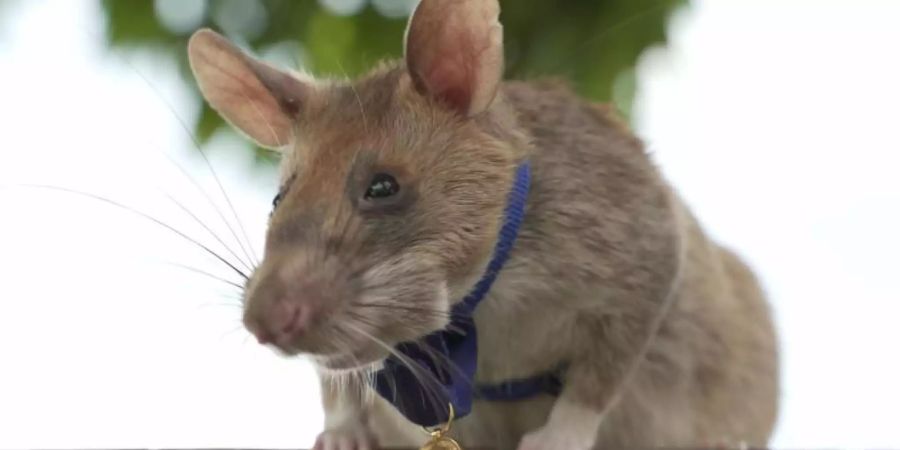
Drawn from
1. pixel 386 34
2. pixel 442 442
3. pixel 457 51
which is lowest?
pixel 442 442

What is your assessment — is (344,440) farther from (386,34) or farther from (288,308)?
(386,34)

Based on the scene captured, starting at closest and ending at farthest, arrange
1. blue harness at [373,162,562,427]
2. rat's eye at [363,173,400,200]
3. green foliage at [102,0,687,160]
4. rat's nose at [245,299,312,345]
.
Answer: rat's nose at [245,299,312,345], rat's eye at [363,173,400,200], blue harness at [373,162,562,427], green foliage at [102,0,687,160]

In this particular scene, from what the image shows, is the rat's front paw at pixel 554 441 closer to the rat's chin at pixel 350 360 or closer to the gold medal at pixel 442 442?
the gold medal at pixel 442 442

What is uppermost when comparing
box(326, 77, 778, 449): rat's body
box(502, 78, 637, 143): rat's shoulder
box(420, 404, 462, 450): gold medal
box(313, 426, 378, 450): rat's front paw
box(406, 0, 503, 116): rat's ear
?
box(502, 78, 637, 143): rat's shoulder

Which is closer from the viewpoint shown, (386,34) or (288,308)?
(288,308)

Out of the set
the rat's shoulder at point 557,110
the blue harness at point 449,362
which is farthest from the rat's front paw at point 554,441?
the rat's shoulder at point 557,110

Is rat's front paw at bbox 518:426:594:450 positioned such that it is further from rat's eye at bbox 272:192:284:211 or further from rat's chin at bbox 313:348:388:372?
rat's eye at bbox 272:192:284:211

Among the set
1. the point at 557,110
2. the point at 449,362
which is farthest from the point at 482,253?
the point at 557,110

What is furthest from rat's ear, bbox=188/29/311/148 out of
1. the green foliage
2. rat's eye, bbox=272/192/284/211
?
the green foliage
